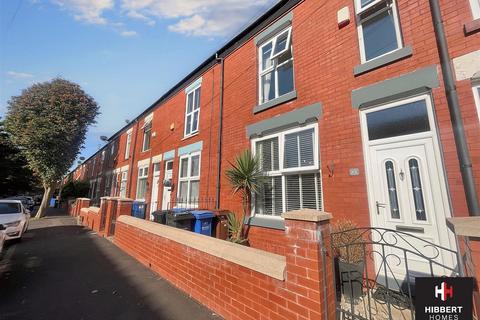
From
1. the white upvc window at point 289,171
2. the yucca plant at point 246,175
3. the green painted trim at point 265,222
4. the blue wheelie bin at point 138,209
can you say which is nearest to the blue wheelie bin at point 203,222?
the yucca plant at point 246,175

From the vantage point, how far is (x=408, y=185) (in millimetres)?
3879

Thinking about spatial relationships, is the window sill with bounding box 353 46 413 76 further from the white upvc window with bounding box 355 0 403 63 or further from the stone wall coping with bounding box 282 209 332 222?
the stone wall coping with bounding box 282 209 332 222

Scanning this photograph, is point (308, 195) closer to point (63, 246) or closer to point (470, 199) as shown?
point (470, 199)

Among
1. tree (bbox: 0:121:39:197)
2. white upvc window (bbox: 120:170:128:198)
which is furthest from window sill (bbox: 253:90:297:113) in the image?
tree (bbox: 0:121:39:197)

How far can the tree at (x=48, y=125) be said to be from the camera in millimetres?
15627

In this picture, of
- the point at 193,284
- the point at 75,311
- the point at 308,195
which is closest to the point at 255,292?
the point at 193,284

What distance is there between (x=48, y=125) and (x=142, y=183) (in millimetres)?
7825

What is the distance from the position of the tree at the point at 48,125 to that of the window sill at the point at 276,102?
15.2m

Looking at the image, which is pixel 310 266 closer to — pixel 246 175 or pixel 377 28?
pixel 246 175

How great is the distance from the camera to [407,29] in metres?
4.28

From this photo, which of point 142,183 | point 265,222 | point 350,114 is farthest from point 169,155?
point 350,114

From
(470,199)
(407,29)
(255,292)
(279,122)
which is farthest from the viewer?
(279,122)

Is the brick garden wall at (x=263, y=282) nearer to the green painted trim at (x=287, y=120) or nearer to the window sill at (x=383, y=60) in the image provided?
the green painted trim at (x=287, y=120)

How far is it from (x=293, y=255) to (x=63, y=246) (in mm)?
7862
